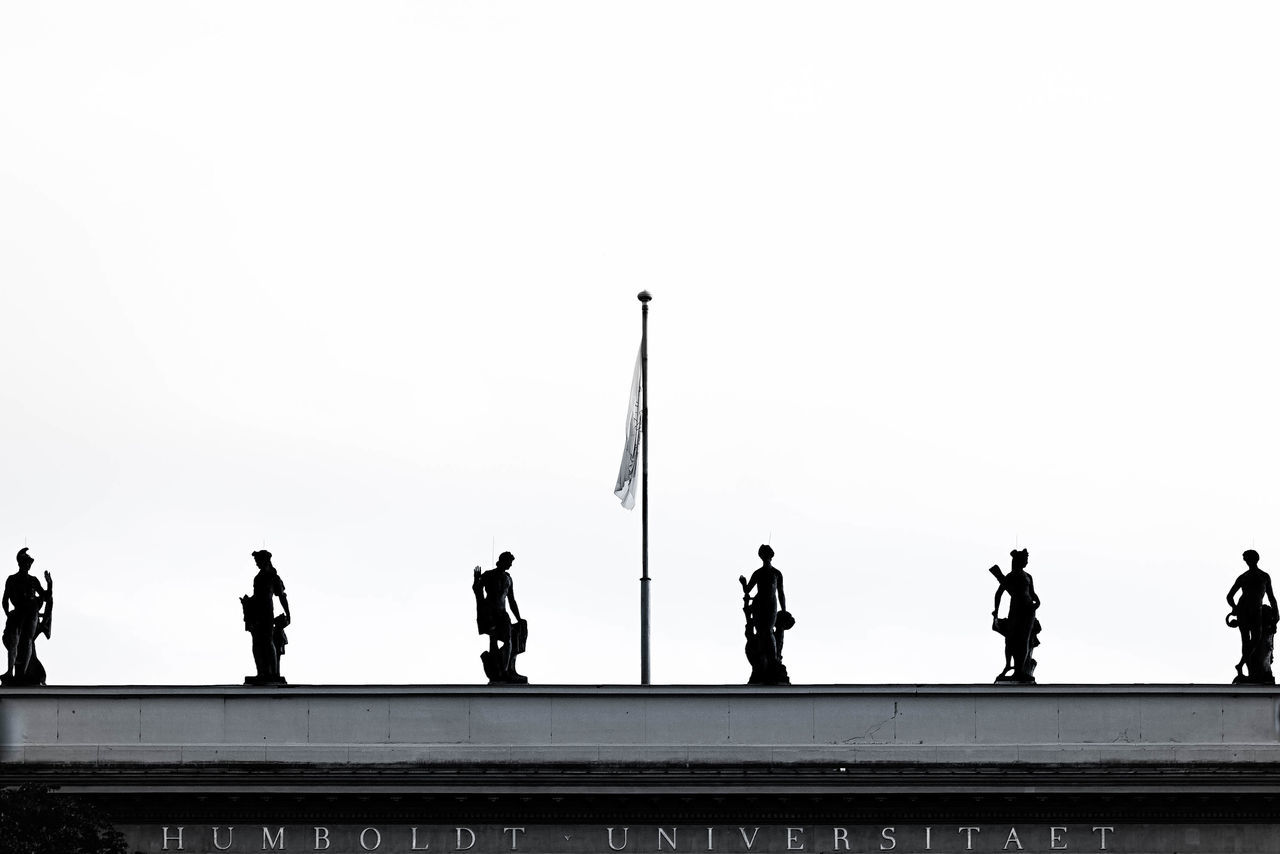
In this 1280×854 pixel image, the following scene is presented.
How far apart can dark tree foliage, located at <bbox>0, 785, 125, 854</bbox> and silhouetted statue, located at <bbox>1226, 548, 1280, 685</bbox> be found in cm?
1562

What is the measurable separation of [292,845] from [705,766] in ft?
18.8

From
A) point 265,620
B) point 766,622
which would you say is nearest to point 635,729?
point 766,622

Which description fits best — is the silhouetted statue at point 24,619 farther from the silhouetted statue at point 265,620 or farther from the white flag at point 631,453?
the white flag at point 631,453

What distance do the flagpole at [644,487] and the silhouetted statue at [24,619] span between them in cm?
843

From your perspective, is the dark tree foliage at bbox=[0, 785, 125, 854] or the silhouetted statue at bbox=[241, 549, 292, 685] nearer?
the dark tree foliage at bbox=[0, 785, 125, 854]

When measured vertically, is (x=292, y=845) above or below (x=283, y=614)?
below

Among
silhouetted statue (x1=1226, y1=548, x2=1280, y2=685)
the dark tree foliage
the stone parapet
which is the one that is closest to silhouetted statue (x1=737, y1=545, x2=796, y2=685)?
the stone parapet

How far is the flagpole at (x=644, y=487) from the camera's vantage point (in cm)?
5350

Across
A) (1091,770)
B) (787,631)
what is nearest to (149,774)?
(787,631)

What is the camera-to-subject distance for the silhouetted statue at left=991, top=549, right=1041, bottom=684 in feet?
166

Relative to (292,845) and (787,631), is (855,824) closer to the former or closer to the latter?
(787,631)

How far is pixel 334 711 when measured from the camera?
51.5m

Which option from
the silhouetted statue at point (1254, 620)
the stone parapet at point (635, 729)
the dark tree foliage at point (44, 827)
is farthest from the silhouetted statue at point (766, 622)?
the dark tree foliage at point (44, 827)

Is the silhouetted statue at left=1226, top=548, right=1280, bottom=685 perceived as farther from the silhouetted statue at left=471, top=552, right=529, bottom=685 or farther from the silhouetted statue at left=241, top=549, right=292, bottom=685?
the silhouetted statue at left=241, top=549, right=292, bottom=685
